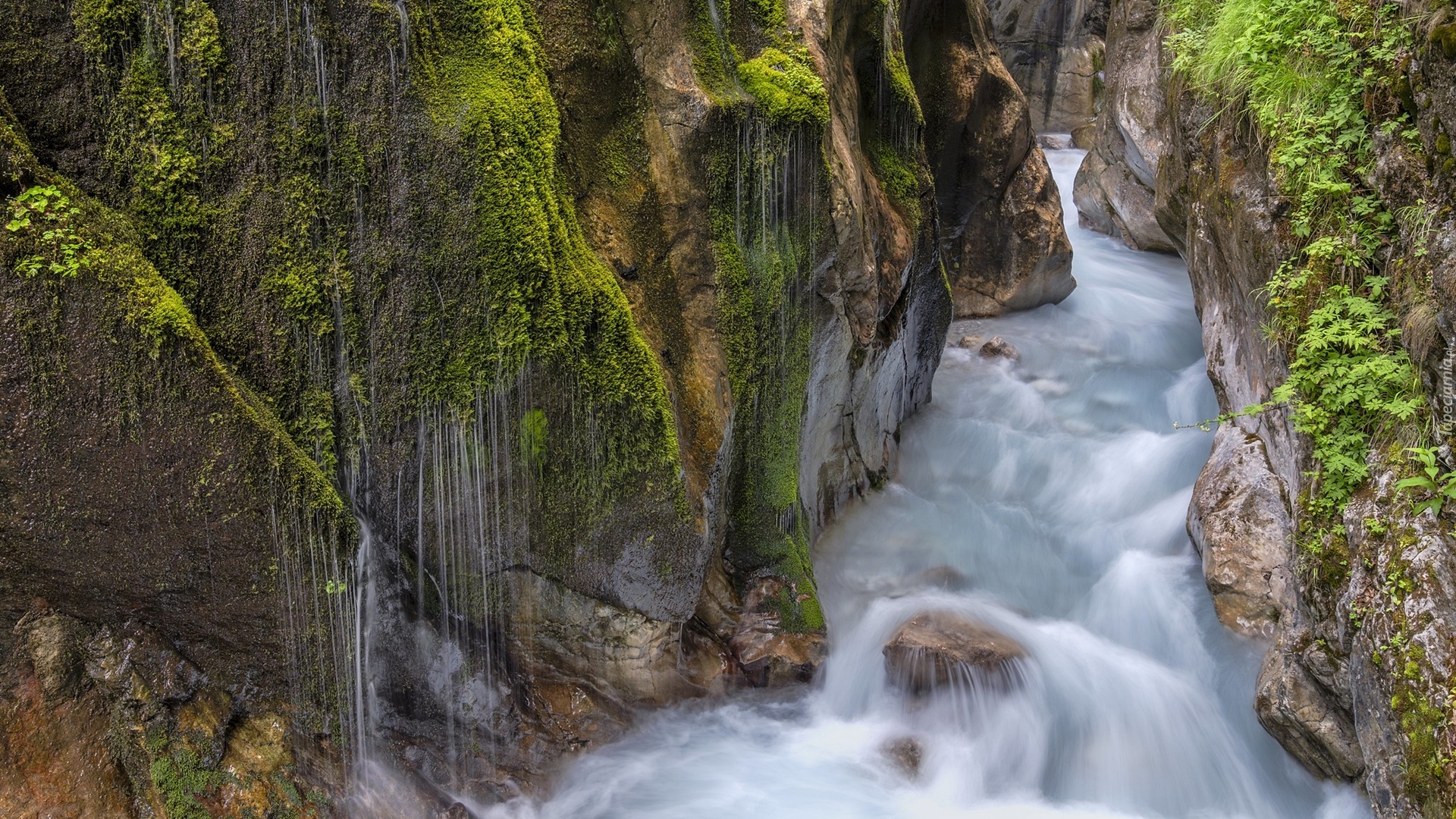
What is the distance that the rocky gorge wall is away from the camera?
4633mm

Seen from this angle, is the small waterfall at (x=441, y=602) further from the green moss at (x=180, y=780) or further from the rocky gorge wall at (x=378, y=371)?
the green moss at (x=180, y=780)

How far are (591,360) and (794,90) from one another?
2379mm

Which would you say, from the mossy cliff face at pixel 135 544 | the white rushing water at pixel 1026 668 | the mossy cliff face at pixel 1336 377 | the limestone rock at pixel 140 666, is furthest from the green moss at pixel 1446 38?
the limestone rock at pixel 140 666

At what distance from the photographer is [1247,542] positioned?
7.02 metres

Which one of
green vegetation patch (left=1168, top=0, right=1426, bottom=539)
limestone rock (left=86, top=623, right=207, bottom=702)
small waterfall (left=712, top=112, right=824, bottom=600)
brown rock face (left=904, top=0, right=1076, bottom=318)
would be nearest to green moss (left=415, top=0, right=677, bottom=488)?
small waterfall (left=712, top=112, right=824, bottom=600)

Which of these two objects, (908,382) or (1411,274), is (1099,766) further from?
(908,382)

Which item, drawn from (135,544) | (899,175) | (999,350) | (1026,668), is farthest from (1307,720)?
(999,350)

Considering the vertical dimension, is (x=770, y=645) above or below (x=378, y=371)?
below

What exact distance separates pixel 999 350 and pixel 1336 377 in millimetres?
6786

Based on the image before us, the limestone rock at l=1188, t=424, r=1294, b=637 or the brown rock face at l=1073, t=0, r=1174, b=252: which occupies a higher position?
the brown rock face at l=1073, t=0, r=1174, b=252

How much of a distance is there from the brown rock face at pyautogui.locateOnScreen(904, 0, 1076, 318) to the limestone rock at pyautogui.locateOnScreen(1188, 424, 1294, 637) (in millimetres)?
5515

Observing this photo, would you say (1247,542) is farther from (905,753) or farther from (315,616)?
(315,616)

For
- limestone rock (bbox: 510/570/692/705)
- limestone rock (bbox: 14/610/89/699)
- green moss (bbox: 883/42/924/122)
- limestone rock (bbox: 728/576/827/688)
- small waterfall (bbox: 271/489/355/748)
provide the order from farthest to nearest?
1. green moss (bbox: 883/42/924/122)
2. limestone rock (bbox: 728/576/827/688)
3. limestone rock (bbox: 510/570/692/705)
4. small waterfall (bbox: 271/489/355/748)
5. limestone rock (bbox: 14/610/89/699)

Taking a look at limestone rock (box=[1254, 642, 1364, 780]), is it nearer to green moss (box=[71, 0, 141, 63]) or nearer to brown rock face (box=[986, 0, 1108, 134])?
green moss (box=[71, 0, 141, 63])
